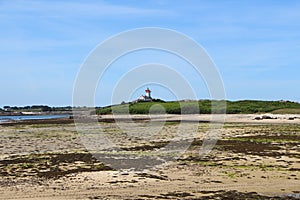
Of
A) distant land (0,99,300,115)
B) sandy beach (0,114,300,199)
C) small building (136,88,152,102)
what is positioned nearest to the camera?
sandy beach (0,114,300,199)

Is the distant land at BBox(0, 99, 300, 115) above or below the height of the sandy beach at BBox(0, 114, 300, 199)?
above

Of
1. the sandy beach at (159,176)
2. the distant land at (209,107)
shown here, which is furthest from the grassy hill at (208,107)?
the sandy beach at (159,176)

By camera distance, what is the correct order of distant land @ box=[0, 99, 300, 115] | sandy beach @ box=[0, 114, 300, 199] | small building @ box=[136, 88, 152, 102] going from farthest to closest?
small building @ box=[136, 88, 152, 102] < distant land @ box=[0, 99, 300, 115] < sandy beach @ box=[0, 114, 300, 199]

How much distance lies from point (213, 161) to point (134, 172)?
4.68 meters

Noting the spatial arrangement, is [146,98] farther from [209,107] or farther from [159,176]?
[159,176]

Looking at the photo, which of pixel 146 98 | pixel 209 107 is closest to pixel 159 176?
pixel 209 107

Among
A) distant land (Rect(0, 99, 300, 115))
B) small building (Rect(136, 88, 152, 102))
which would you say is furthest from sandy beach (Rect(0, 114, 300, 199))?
small building (Rect(136, 88, 152, 102))

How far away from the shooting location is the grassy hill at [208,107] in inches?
3460

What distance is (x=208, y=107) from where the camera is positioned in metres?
90.6

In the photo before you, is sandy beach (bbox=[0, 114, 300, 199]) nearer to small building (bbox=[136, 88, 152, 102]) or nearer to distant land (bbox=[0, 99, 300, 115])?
distant land (bbox=[0, 99, 300, 115])

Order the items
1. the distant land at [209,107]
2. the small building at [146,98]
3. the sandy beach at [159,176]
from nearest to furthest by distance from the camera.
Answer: the sandy beach at [159,176]
the distant land at [209,107]
the small building at [146,98]

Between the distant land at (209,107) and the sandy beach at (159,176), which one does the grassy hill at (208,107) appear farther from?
the sandy beach at (159,176)

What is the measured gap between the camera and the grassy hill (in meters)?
87.9

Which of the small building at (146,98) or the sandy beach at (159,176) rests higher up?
the small building at (146,98)
